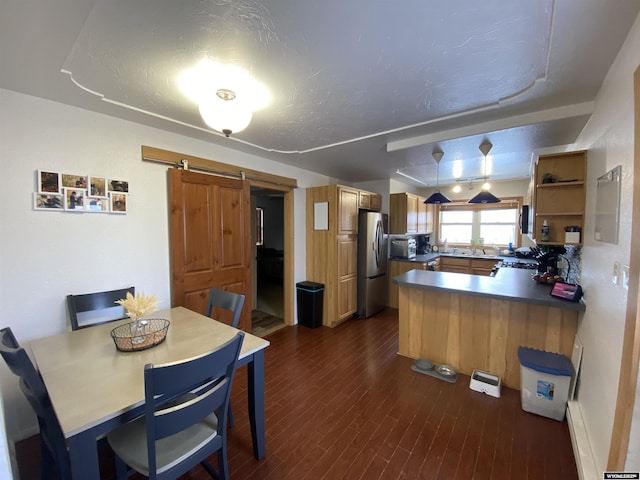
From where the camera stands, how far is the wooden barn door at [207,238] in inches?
101

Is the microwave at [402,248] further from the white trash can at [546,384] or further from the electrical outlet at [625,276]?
the electrical outlet at [625,276]

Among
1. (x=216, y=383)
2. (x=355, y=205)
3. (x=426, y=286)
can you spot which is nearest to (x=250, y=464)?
(x=216, y=383)

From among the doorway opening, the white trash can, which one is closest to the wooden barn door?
the doorway opening

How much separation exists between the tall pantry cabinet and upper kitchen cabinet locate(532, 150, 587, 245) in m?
2.26

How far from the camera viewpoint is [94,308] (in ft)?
6.71

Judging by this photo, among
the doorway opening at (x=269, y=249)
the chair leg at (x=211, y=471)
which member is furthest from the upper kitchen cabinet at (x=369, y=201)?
the chair leg at (x=211, y=471)

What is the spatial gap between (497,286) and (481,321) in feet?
1.27

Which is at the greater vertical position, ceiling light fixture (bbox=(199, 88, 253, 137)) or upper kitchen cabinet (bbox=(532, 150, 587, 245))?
ceiling light fixture (bbox=(199, 88, 253, 137))

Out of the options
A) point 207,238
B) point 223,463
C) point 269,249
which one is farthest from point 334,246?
point 269,249

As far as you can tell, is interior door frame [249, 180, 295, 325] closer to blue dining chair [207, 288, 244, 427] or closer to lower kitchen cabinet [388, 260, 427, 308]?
blue dining chair [207, 288, 244, 427]

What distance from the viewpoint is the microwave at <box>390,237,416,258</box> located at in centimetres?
487

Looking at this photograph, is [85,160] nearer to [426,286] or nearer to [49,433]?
[49,433]

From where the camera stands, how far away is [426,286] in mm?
2668

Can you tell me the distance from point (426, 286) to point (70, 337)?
2880mm
